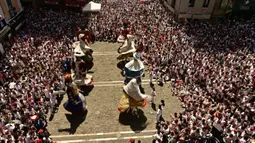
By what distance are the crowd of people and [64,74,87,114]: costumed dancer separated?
167cm

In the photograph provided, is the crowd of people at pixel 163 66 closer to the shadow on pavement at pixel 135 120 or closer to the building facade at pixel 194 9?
the shadow on pavement at pixel 135 120

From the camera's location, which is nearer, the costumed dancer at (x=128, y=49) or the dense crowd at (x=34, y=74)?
the dense crowd at (x=34, y=74)

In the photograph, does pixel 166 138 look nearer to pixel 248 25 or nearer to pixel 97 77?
pixel 97 77

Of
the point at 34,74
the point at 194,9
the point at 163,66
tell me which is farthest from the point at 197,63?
the point at 34,74

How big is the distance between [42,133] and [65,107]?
2893mm

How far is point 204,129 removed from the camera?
1480 cm

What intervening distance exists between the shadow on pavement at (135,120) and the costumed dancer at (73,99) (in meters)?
3.19

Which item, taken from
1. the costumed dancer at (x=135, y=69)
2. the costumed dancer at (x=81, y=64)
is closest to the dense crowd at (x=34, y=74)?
the costumed dancer at (x=81, y=64)

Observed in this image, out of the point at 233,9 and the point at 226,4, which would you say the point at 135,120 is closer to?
the point at 226,4

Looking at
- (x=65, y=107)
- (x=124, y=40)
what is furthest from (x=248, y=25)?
(x=65, y=107)

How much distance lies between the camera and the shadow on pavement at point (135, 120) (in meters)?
16.6

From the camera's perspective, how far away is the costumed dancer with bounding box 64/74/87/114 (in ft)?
53.2

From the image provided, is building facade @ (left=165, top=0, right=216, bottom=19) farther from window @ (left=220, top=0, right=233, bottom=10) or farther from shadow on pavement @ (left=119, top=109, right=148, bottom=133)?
shadow on pavement @ (left=119, top=109, right=148, bottom=133)

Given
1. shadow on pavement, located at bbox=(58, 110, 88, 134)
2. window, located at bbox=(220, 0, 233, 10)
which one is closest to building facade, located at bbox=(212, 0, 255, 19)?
window, located at bbox=(220, 0, 233, 10)
